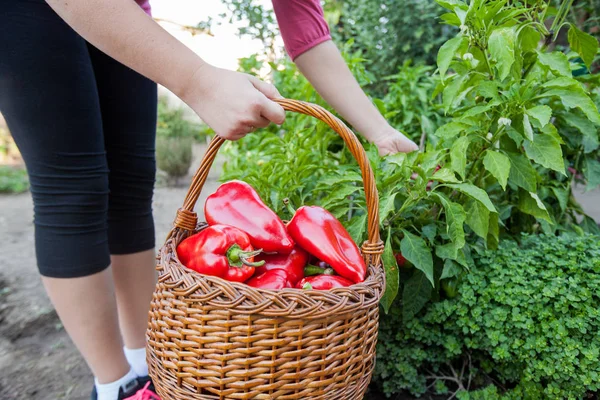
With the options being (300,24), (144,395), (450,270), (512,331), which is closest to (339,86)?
(300,24)

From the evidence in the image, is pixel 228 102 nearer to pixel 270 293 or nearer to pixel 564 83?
pixel 270 293

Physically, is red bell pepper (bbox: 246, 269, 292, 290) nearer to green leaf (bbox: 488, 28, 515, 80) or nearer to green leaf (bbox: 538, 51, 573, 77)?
green leaf (bbox: 488, 28, 515, 80)

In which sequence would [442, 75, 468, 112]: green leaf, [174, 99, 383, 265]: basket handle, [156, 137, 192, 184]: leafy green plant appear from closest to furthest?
[174, 99, 383, 265]: basket handle
[442, 75, 468, 112]: green leaf
[156, 137, 192, 184]: leafy green plant

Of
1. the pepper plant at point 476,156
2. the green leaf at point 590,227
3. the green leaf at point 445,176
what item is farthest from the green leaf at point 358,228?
the green leaf at point 590,227

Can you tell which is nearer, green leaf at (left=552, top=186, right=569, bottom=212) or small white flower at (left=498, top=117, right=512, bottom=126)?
small white flower at (left=498, top=117, right=512, bottom=126)

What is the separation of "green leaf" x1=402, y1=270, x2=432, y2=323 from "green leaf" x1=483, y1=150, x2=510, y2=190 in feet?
1.12

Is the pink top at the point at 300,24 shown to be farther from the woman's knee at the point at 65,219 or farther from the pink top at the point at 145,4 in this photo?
the woman's knee at the point at 65,219

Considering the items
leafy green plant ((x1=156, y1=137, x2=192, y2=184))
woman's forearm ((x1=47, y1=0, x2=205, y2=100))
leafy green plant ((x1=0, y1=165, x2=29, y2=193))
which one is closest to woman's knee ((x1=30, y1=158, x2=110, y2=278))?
woman's forearm ((x1=47, y1=0, x2=205, y2=100))

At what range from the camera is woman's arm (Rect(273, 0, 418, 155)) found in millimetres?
1344

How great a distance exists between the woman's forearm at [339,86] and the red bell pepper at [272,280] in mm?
590

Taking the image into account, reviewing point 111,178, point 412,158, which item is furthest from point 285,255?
point 111,178

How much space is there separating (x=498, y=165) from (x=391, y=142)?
0.35 metres

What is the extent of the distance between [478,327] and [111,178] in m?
1.17

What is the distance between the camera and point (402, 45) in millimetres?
2984
